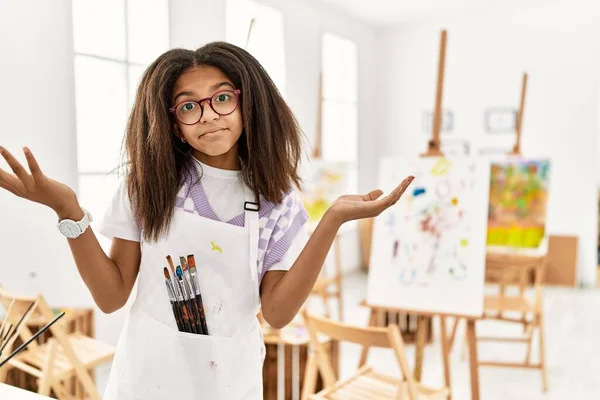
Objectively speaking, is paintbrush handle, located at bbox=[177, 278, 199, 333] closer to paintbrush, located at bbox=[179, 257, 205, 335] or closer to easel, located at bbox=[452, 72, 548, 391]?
paintbrush, located at bbox=[179, 257, 205, 335]

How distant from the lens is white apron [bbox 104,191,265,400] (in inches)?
42.6

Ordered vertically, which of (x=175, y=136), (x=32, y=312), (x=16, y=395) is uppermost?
(x=175, y=136)

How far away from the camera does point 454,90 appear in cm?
637

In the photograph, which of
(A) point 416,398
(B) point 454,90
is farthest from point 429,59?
(A) point 416,398

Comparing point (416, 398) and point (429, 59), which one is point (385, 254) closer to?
point (416, 398)

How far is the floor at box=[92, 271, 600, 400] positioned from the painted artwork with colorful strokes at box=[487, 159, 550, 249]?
0.73 m

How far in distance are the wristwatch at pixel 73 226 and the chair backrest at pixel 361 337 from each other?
101 cm

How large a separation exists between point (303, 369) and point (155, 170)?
1.67 meters

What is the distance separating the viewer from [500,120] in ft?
20.1

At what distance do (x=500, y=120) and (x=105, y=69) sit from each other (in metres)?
4.44

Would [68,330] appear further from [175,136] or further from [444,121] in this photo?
[444,121]

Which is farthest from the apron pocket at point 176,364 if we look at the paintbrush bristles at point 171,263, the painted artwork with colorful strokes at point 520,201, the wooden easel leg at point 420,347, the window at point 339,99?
the window at point 339,99

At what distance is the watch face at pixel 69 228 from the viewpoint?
985 mm

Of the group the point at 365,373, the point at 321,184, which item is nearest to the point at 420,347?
the point at 365,373
